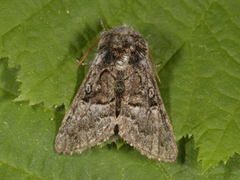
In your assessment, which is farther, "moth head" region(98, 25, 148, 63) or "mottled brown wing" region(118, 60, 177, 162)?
"moth head" region(98, 25, 148, 63)

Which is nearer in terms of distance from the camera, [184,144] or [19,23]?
[19,23]

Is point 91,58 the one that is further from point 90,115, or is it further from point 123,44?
point 90,115

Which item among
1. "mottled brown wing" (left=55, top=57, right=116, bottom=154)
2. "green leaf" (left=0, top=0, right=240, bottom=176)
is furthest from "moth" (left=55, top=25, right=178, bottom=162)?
"green leaf" (left=0, top=0, right=240, bottom=176)

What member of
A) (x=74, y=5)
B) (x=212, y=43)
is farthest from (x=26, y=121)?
(x=212, y=43)

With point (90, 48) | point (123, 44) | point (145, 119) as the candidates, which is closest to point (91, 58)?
point (90, 48)

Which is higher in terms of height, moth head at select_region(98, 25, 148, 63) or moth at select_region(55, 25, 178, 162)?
moth head at select_region(98, 25, 148, 63)

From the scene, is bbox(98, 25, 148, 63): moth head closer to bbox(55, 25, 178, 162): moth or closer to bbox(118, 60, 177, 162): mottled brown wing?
bbox(55, 25, 178, 162): moth

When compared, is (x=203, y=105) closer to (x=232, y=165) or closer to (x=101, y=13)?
(x=232, y=165)
